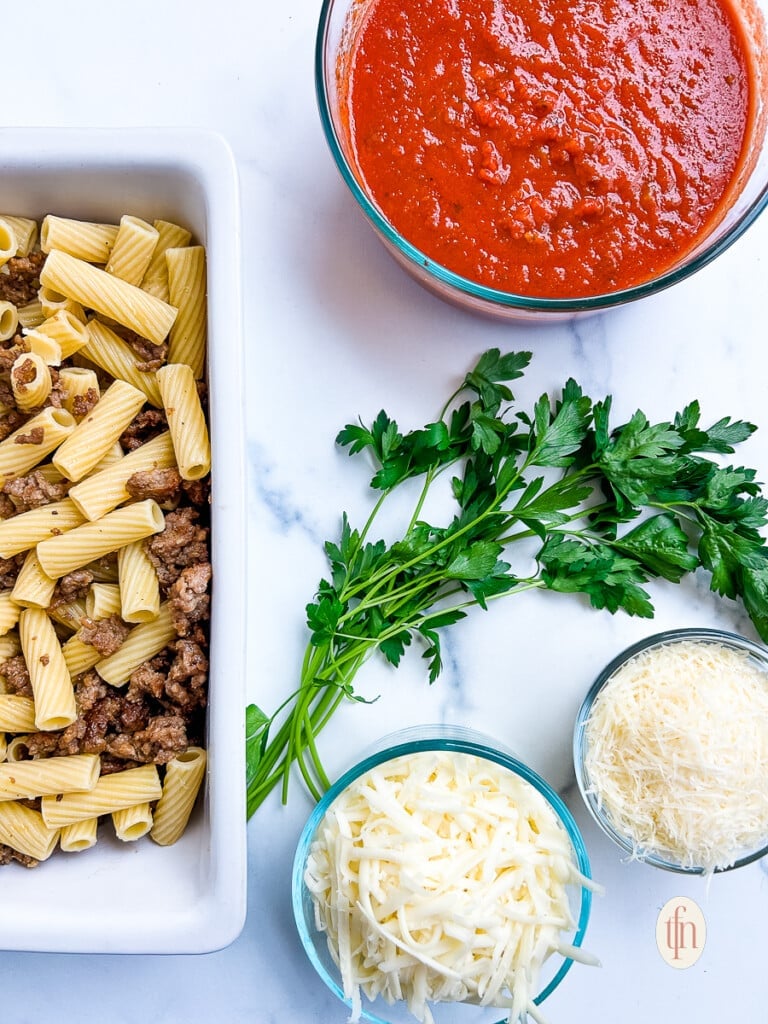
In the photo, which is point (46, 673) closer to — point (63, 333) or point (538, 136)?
point (63, 333)

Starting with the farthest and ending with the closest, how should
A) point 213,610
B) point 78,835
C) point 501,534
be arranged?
point 501,534, point 78,835, point 213,610

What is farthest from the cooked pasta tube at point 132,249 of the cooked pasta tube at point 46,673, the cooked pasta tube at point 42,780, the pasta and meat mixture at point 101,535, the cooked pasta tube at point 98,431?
the cooked pasta tube at point 42,780

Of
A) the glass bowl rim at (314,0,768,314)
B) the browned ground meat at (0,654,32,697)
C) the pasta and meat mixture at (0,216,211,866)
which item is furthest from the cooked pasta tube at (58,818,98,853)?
the glass bowl rim at (314,0,768,314)

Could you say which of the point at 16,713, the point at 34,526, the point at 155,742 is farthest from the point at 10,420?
the point at 155,742

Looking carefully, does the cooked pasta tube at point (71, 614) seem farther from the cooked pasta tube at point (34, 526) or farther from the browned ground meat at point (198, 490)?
the browned ground meat at point (198, 490)

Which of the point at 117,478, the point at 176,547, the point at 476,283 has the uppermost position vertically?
the point at 476,283

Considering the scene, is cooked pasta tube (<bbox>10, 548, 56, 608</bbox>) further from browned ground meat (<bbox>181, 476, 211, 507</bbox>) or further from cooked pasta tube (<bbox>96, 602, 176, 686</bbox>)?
browned ground meat (<bbox>181, 476, 211, 507</bbox>)
